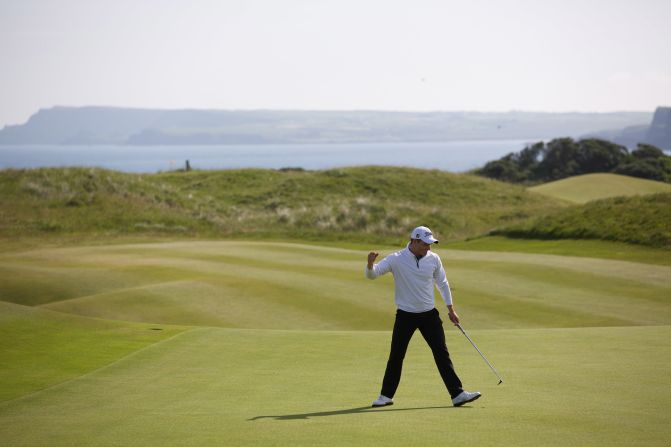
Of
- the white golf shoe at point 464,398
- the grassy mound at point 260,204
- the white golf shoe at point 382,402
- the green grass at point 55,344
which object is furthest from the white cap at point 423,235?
the grassy mound at point 260,204

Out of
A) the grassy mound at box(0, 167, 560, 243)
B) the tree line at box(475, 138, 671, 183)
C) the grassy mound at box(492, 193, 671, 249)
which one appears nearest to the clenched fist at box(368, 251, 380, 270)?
the grassy mound at box(492, 193, 671, 249)

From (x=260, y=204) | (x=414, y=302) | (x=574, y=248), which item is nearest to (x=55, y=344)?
(x=414, y=302)

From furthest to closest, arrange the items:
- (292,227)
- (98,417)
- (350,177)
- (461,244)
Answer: (350,177)
(292,227)
(461,244)
(98,417)

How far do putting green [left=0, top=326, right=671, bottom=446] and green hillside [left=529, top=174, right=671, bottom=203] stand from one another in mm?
64891

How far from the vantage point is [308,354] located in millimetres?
15078

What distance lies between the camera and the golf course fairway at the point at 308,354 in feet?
30.4

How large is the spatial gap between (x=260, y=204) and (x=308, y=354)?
47521 millimetres

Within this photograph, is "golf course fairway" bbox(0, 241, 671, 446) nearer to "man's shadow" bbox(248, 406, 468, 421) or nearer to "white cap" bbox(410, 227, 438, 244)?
"man's shadow" bbox(248, 406, 468, 421)

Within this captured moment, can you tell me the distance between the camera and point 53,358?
1480cm

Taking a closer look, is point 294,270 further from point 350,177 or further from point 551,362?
point 350,177

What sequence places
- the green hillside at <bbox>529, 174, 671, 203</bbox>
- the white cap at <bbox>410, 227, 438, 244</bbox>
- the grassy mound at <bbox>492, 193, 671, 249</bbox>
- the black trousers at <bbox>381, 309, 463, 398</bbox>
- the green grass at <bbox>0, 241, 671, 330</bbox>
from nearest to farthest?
the white cap at <bbox>410, 227, 438, 244</bbox> → the black trousers at <bbox>381, 309, 463, 398</bbox> → the green grass at <bbox>0, 241, 671, 330</bbox> → the grassy mound at <bbox>492, 193, 671, 249</bbox> → the green hillside at <bbox>529, 174, 671, 203</bbox>

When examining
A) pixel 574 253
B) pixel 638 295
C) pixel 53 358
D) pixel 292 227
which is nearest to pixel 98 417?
pixel 53 358

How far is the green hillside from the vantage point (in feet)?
261

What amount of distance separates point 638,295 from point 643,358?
376 inches
